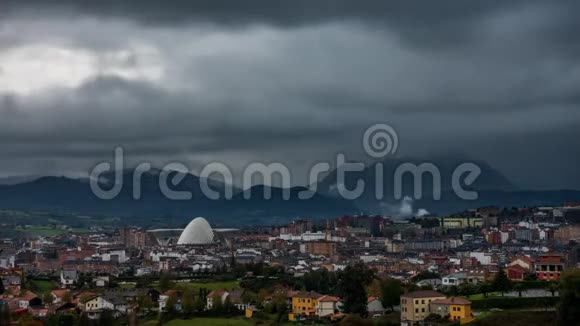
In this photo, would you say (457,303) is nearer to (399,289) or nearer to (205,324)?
(399,289)

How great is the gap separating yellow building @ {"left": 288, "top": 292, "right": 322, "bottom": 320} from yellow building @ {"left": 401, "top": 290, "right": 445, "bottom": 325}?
478 centimetres

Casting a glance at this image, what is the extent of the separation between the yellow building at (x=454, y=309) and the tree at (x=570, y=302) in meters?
3.39

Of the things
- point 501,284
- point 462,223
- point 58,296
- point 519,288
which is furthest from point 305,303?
point 462,223

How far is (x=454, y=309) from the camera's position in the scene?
29234 mm

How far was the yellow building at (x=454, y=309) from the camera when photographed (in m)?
28.5

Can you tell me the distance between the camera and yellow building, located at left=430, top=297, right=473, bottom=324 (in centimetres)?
2850

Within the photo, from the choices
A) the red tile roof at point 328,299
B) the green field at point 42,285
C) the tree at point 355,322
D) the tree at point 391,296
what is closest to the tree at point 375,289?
the tree at point 391,296

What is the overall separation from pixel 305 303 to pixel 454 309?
304 inches

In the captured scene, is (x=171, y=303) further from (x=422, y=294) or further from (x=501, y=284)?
(x=501, y=284)

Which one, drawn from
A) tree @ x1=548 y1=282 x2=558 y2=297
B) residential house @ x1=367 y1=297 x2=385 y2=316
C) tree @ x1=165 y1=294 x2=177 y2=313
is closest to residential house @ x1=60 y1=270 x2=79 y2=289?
tree @ x1=165 y1=294 x2=177 y2=313

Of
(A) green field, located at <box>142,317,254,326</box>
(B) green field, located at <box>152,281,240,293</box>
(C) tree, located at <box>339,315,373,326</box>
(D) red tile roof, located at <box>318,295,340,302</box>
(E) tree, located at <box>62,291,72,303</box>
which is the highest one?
(C) tree, located at <box>339,315,373,326</box>

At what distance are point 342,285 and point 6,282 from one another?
22.0m

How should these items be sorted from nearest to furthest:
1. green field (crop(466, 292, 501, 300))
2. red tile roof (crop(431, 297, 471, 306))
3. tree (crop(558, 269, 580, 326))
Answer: tree (crop(558, 269, 580, 326)) → red tile roof (crop(431, 297, 471, 306)) → green field (crop(466, 292, 501, 300))

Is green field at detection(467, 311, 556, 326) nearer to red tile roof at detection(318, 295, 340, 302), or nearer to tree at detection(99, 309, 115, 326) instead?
red tile roof at detection(318, 295, 340, 302)
